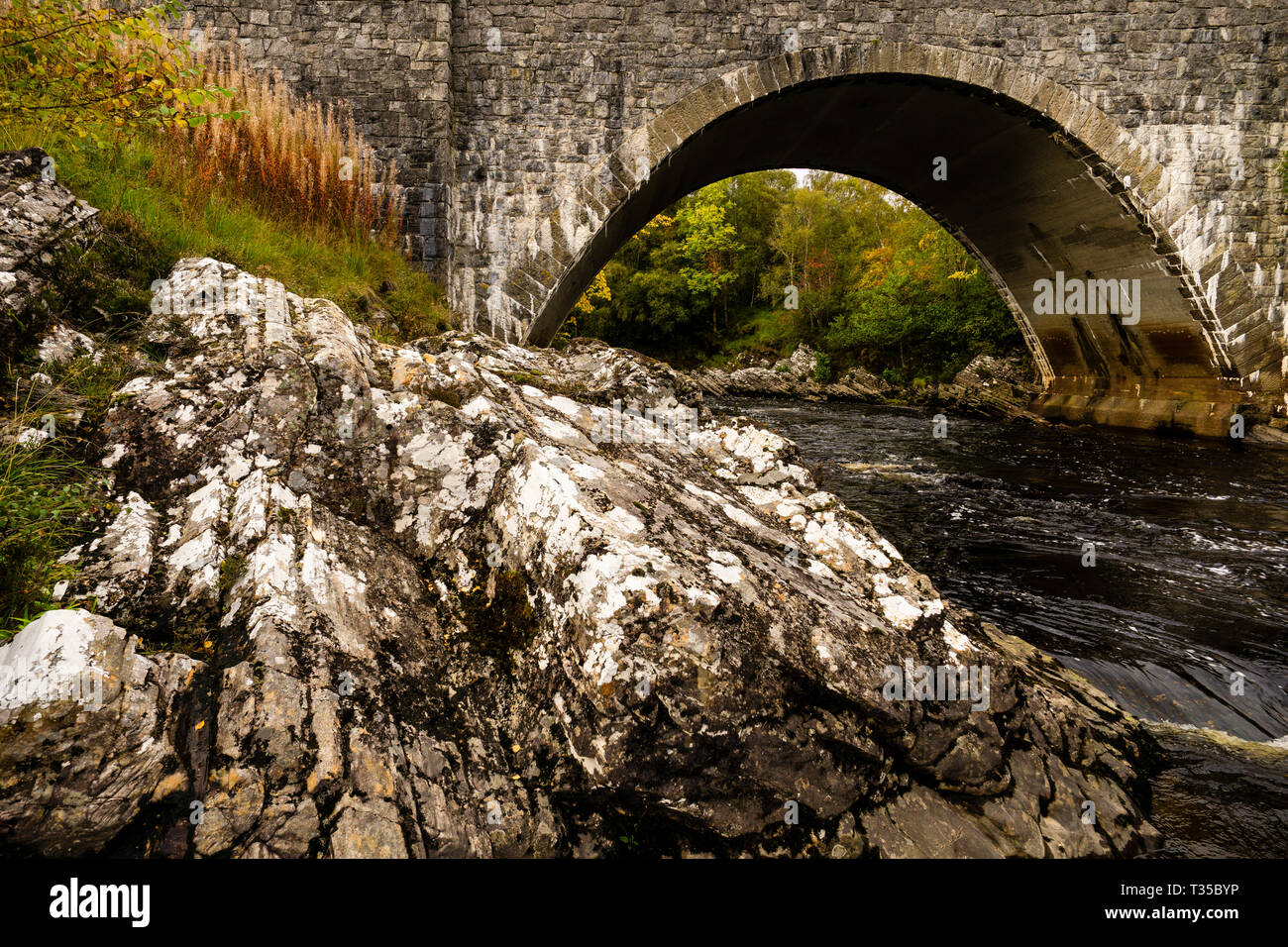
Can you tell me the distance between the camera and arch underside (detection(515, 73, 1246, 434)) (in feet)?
29.9

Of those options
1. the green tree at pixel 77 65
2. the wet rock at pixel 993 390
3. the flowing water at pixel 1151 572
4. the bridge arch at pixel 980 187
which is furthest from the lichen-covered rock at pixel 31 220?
the wet rock at pixel 993 390

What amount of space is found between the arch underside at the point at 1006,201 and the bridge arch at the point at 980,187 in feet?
0.12

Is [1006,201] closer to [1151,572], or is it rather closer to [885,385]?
[1151,572]

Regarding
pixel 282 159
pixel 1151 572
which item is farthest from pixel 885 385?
pixel 282 159

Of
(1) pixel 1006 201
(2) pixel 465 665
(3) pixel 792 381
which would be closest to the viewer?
(2) pixel 465 665

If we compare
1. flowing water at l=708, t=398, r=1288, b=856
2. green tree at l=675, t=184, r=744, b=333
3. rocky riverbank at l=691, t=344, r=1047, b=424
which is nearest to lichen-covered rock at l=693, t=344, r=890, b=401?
rocky riverbank at l=691, t=344, r=1047, b=424

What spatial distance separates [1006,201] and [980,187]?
549 mm

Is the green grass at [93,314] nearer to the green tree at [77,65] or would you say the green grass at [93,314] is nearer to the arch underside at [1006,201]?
the green tree at [77,65]

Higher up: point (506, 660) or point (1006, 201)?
point (1006, 201)

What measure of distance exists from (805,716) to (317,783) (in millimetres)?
1500

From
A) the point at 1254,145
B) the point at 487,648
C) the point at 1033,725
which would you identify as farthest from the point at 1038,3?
the point at 487,648

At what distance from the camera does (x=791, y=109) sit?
9.45m

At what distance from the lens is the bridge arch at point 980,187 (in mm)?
8523
